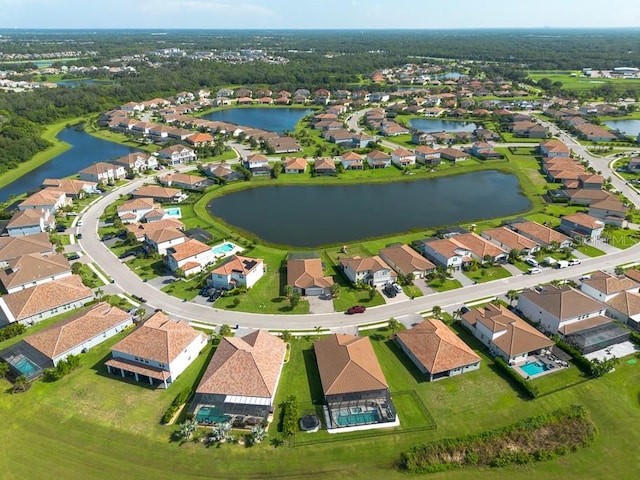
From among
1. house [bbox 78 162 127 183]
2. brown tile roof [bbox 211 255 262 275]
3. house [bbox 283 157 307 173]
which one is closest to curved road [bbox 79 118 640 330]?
brown tile roof [bbox 211 255 262 275]

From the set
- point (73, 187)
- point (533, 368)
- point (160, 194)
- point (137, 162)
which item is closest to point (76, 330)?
point (160, 194)

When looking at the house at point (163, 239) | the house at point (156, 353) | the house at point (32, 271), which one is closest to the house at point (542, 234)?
the house at point (156, 353)

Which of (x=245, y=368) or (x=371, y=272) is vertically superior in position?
(x=245, y=368)

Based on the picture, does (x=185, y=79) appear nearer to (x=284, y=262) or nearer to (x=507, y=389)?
(x=284, y=262)

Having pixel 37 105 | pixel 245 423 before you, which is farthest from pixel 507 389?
pixel 37 105

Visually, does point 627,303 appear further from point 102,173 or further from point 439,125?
point 439,125

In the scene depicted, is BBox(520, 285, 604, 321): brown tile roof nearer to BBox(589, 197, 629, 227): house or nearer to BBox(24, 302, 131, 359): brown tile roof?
BBox(589, 197, 629, 227): house

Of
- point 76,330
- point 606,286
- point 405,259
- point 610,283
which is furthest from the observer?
point 405,259
